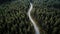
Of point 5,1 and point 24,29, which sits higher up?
point 5,1

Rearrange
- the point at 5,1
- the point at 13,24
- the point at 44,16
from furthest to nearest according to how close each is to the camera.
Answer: the point at 5,1, the point at 44,16, the point at 13,24

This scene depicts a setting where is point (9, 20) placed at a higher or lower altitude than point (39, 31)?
higher

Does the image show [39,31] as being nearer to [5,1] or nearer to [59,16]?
[59,16]

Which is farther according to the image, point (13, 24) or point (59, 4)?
point (59, 4)

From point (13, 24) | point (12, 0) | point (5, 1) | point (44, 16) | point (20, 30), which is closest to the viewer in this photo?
point (20, 30)

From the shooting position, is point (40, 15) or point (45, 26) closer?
point (45, 26)

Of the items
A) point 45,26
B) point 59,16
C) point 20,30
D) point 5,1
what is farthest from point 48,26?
point 5,1

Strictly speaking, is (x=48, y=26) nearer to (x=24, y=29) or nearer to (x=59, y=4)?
(x=24, y=29)

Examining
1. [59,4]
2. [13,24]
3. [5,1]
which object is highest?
[5,1]

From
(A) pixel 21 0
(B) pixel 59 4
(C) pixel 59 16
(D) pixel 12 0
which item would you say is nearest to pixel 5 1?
(D) pixel 12 0
